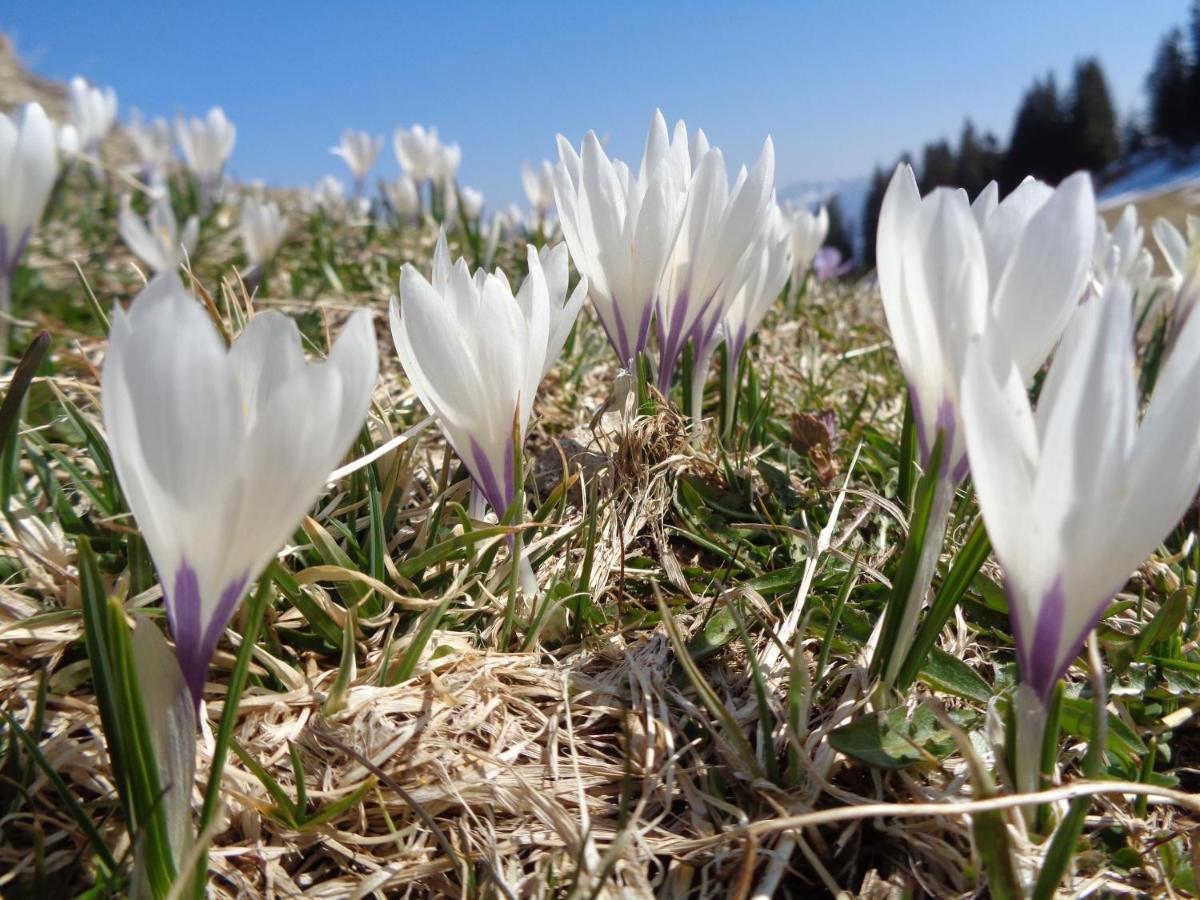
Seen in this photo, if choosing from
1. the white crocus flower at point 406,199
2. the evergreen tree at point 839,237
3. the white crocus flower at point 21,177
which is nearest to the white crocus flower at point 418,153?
the white crocus flower at point 406,199

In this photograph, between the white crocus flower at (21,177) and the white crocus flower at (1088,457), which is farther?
the white crocus flower at (21,177)

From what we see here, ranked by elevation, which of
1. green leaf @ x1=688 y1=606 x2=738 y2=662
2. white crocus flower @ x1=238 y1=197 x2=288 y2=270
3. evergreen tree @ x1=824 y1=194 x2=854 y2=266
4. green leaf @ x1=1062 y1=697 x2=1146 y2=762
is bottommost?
evergreen tree @ x1=824 y1=194 x2=854 y2=266

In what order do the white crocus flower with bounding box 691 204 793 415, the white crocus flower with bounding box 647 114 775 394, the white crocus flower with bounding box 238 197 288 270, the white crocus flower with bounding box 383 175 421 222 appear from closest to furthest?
the white crocus flower with bounding box 647 114 775 394
the white crocus flower with bounding box 691 204 793 415
the white crocus flower with bounding box 238 197 288 270
the white crocus flower with bounding box 383 175 421 222

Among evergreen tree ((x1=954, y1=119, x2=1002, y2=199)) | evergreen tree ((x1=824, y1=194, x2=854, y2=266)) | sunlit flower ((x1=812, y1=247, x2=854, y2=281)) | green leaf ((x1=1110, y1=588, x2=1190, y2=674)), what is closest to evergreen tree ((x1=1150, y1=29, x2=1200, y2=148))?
evergreen tree ((x1=954, y1=119, x2=1002, y2=199))

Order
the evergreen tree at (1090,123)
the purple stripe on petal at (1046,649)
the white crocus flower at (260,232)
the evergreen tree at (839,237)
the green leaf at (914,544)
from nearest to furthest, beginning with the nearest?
the purple stripe on petal at (1046,649) → the green leaf at (914,544) → the white crocus flower at (260,232) → the evergreen tree at (839,237) → the evergreen tree at (1090,123)

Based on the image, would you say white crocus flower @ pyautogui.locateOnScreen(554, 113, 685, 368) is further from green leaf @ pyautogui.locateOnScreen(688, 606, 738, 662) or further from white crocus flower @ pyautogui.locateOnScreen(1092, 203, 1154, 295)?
white crocus flower @ pyautogui.locateOnScreen(1092, 203, 1154, 295)

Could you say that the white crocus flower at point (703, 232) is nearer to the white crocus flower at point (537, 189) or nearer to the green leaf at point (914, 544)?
the green leaf at point (914, 544)

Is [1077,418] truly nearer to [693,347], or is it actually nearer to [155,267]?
[693,347]
